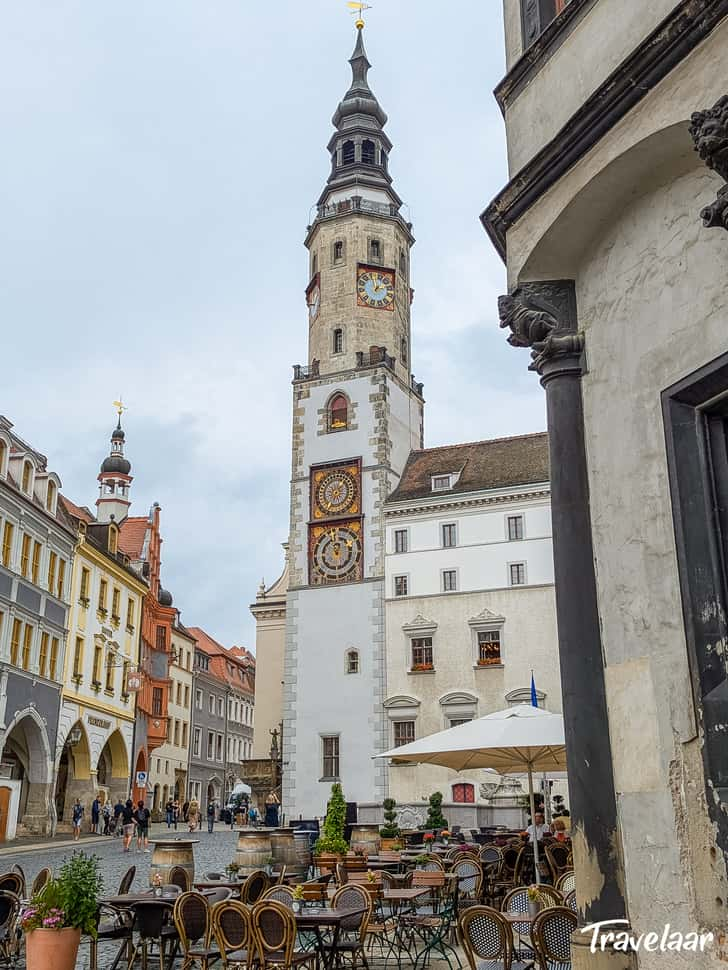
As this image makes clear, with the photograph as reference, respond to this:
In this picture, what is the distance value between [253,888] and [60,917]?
3.54m

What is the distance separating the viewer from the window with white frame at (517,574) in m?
36.1

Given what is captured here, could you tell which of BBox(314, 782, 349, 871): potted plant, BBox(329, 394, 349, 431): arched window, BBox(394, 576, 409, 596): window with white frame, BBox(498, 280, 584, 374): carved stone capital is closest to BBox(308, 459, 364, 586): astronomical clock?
BBox(394, 576, 409, 596): window with white frame

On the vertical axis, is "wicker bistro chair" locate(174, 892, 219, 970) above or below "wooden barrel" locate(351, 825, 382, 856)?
below

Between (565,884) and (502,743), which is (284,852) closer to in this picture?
(502,743)

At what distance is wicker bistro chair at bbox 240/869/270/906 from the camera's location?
11.0m

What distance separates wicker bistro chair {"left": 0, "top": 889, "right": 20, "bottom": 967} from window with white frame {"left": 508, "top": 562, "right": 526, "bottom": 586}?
1100 inches

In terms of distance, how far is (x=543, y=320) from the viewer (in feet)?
24.4

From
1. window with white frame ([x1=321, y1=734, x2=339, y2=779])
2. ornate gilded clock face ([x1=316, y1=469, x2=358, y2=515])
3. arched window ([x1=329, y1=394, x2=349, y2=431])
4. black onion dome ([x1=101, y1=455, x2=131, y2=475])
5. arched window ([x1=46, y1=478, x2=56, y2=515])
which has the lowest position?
window with white frame ([x1=321, y1=734, x2=339, y2=779])

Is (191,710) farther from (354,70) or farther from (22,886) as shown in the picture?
(22,886)


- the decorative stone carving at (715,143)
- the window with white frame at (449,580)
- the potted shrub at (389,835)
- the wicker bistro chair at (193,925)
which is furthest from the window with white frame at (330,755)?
the decorative stone carving at (715,143)

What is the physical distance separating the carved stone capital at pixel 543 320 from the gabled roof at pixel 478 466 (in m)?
29.4

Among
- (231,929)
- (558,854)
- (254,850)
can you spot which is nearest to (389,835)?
(254,850)

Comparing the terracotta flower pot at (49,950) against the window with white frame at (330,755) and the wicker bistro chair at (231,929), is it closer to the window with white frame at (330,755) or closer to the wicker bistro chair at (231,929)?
the wicker bistro chair at (231,929)

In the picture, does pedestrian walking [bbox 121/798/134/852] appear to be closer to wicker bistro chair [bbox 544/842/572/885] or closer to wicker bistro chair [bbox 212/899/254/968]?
wicker bistro chair [bbox 544/842/572/885]
